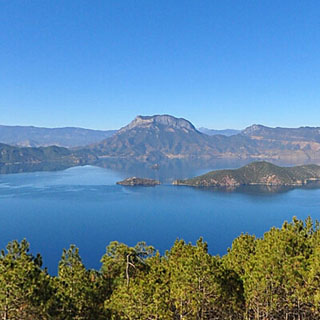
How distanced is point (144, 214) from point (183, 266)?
527 feet

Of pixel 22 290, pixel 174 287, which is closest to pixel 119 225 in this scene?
pixel 174 287

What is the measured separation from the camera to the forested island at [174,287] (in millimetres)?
19922

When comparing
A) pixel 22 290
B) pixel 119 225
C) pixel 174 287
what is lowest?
pixel 119 225

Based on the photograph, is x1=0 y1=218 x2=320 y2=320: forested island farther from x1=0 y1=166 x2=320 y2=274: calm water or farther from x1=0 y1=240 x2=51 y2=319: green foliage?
x1=0 y1=166 x2=320 y2=274: calm water

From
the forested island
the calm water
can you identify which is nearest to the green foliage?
the forested island

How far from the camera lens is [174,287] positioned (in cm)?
2266

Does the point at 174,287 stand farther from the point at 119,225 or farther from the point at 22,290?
the point at 119,225

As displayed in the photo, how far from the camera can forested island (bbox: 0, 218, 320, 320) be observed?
1992cm

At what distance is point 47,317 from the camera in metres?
20.2

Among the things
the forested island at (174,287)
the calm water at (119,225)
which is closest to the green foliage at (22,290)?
the forested island at (174,287)

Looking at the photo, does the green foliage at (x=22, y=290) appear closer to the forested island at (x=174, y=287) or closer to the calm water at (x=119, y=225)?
the forested island at (x=174, y=287)

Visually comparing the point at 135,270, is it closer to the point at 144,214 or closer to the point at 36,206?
the point at 144,214

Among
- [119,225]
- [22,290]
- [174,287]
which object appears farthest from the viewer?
[119,225]

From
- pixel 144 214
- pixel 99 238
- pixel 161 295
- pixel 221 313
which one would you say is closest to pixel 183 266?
pixel 161 295
